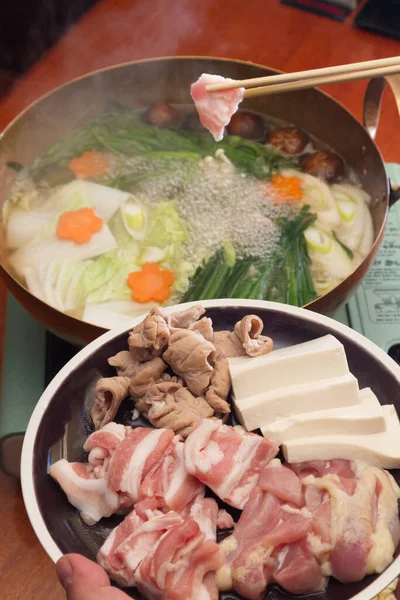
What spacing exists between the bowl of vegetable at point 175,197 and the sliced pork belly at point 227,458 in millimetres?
834

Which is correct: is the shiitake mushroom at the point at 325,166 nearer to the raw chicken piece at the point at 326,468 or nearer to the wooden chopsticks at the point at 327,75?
the wooden chopsticks at the point at 327,75

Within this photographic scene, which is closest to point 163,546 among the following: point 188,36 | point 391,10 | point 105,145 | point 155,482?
point 155,482

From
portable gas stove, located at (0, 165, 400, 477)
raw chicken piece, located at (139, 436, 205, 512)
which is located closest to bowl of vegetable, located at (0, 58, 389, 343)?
portable gas stove, located at (0, 165, 400, 477)

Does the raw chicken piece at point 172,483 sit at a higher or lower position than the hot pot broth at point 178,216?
lower

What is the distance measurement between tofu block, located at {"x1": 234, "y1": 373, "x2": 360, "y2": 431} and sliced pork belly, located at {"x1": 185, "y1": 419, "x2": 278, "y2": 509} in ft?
0.18

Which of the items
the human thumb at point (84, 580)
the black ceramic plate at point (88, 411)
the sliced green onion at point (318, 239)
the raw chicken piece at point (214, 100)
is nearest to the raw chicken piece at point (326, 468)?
the black ceramic plate at point (88, 411)

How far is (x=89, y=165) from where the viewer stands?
2.69 meters

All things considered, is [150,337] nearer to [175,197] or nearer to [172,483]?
[172,483]

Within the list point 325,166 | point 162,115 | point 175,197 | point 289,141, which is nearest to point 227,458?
point 175,197

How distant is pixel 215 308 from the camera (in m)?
1.56

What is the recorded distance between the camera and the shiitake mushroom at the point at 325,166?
8.61 ft

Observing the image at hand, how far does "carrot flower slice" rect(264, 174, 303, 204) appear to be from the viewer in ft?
8.46

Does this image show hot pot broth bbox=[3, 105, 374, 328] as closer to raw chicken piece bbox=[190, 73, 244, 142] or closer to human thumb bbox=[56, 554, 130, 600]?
raw chicken piece bbox=[190, 73, 244, 142]

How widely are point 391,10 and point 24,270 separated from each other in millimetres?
2891
